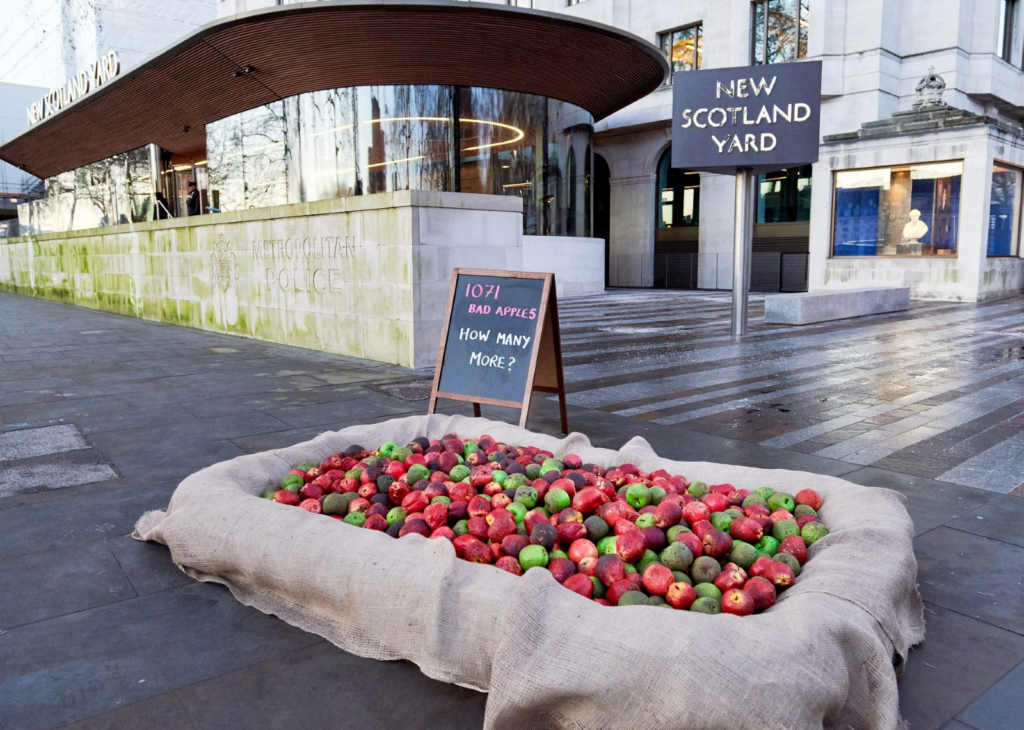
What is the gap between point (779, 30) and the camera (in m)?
24.7

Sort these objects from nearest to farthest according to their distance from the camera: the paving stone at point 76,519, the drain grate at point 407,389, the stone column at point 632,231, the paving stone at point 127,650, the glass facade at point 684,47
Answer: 1. the paving stone at point 127,650
2. the paving stone at point 76,519
3. the drain grate at point 407,389
4. the glass facade at point 684,47
5. the stone column at point 632,231

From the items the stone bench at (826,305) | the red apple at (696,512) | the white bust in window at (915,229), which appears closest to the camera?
the red apple at (696,512)

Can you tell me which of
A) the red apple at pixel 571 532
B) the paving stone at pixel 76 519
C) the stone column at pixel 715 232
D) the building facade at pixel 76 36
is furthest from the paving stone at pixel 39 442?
the building facade at pixel 76 36

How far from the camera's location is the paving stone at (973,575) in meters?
2.82

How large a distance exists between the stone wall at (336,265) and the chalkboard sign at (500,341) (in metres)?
3.10

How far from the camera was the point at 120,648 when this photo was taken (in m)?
2.57

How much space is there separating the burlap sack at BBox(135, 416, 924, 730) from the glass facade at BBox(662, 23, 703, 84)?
26.7m

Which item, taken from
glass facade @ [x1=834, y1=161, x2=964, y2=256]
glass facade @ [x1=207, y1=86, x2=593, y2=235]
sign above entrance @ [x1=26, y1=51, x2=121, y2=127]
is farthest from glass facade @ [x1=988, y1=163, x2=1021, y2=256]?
sign above entrance @ [x1=26, y1=51, x2=121, y2=127]

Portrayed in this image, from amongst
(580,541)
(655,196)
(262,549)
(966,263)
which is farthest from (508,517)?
(655,196)

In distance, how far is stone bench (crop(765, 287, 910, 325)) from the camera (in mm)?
13609

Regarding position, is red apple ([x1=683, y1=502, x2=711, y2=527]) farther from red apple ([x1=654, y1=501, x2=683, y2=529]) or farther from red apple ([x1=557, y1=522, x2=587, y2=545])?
red apple ([x1=557, y1=522, x2=587, y2=545])

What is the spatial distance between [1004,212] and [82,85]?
1020 inches

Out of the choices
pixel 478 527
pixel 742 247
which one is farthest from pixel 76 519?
pixel 742 247

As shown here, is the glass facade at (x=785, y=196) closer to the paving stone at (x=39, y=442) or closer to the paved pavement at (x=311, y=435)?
the paved pavement at (x=311, y=435)
